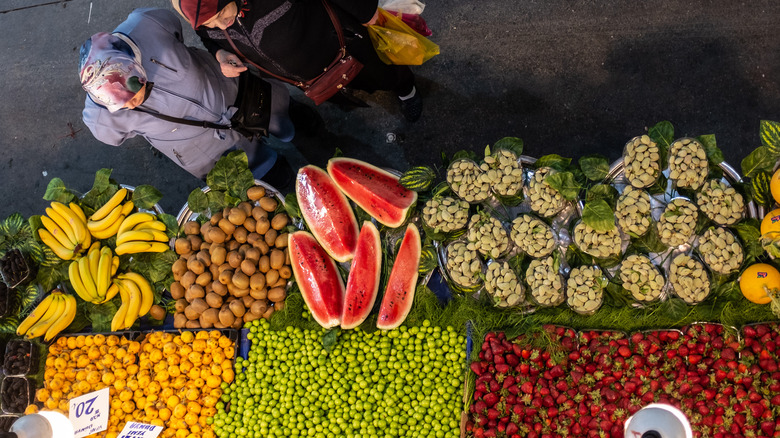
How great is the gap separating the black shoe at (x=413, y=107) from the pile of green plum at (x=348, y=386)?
148 centimetres

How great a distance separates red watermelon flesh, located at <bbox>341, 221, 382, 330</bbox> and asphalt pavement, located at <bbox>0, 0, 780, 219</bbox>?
106 centimetres

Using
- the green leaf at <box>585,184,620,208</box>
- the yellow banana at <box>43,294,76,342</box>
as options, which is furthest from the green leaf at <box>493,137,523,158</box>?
the yellow banana at <box>43,294,76,342</box>

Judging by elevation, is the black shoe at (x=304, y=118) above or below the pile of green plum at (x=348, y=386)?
above

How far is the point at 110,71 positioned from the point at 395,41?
48.5 inches

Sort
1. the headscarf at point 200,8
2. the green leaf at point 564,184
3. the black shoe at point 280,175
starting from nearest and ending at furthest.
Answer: the headscarf at point 200,8 → the green leaf at point 564,184 → the black shoe at point 280,175

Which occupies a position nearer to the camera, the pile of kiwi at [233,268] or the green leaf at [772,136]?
the green leaf at [772,136]

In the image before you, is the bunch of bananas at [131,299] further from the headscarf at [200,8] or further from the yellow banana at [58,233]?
the headscarf at [200,8]

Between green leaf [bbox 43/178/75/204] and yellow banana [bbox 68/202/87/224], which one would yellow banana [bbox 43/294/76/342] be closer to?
yellow banana [bbox 68/202/87/224]

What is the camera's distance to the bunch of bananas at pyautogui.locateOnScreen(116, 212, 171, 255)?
2.58m

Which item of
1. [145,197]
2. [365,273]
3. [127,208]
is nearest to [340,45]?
[365,273]

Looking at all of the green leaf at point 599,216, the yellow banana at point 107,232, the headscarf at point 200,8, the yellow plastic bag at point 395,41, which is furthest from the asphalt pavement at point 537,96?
the headscarf at point 200,8

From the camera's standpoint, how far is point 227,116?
8.70ft

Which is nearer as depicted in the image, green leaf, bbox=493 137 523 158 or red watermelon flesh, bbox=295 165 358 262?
green leaf, bbox=493 137 523 158

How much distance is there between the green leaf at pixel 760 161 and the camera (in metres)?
2.06
